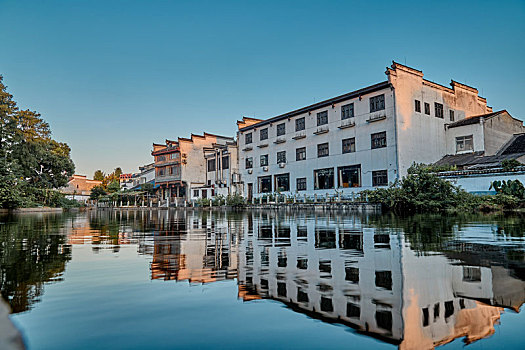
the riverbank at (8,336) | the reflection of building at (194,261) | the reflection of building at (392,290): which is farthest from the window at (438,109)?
the riverbank at (8,336)

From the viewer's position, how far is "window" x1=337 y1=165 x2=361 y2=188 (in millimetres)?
31516

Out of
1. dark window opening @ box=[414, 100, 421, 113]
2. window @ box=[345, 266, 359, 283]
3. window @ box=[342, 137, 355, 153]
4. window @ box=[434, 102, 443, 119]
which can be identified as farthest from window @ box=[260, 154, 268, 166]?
window @ box=[345, 266, 359, 283]

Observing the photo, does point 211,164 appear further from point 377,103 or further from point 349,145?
point 377,103

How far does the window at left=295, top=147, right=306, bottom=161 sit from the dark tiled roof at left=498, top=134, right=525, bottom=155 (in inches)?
639

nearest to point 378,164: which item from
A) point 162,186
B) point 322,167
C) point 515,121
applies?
point 322,167

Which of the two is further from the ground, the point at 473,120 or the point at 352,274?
the point at 473,120

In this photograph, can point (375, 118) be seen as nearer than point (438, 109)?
Yes

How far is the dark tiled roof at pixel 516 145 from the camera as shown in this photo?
2780 centimetres

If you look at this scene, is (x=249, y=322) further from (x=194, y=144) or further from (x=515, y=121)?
(x=194, y=144)

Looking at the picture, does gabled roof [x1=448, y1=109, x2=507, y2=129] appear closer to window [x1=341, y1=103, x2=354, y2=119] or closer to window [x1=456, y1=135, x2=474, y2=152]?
window [x1=456, y1=135, x2=474, y2=152]

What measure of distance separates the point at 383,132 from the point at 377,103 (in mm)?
2386

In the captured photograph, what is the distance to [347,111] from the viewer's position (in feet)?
107

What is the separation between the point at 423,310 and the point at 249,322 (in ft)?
Result: 4.13

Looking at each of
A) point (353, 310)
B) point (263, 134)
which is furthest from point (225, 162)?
point (353, 310)
